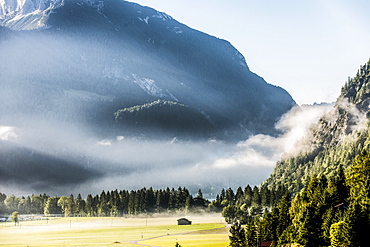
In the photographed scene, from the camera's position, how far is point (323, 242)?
389 ft

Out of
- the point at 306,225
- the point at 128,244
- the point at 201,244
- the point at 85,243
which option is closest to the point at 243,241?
the point at 306,225

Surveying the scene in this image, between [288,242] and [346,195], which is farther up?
[346,195]

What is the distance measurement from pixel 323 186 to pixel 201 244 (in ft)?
181

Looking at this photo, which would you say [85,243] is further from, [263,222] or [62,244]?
[263,222]

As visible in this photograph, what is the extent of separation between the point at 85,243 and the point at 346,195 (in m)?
119

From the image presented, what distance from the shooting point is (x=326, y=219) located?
118188 mm

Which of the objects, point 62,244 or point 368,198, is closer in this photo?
point 368,198

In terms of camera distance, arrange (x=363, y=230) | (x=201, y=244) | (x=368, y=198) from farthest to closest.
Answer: (x=201, y=244) → (x=368, y=198) → (x=363, y=230)

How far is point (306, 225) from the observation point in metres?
121

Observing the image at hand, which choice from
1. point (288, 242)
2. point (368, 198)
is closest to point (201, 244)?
point (288, 242)

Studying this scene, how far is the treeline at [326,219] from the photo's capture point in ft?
353

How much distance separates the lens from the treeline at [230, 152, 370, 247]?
107500 millimetres

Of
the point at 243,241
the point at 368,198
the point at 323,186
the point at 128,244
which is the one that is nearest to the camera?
the point at 368,198

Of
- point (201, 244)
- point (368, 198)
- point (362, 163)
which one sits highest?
point (362, 163)
